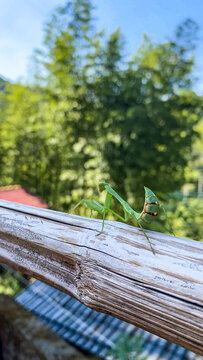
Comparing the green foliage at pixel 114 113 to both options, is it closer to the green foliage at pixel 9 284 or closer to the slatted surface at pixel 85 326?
the slatted surface at pixel 85 326

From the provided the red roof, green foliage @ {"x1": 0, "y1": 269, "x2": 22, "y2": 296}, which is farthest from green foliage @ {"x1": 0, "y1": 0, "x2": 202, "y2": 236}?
green foliage @ {"x1": 0, "y1": 269, "x2": 22, "y2": 296}

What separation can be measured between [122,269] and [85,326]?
2.49 m

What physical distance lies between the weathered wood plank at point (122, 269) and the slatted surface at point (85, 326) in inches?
69.4

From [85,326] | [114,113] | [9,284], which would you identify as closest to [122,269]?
[114,113]

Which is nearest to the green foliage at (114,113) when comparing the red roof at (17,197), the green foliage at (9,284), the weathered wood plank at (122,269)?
the red roof at (17,197)

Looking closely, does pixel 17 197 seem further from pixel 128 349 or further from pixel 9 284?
pixel 9 284

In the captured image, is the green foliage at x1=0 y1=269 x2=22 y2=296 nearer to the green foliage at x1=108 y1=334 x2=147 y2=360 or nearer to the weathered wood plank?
the green foliage at x1=108 y1=334 x2=147 y2=360

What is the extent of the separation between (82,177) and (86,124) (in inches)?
19.2

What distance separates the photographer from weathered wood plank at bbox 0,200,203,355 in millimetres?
292

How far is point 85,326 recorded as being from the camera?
2.43 meters

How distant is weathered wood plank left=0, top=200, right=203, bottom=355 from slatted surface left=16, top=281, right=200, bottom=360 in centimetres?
176

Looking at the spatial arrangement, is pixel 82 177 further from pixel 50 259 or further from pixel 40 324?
pixel 50 259

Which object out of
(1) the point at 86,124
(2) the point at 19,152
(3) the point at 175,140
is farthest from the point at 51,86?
(3) the point at 175,140

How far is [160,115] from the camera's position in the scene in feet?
6.07
